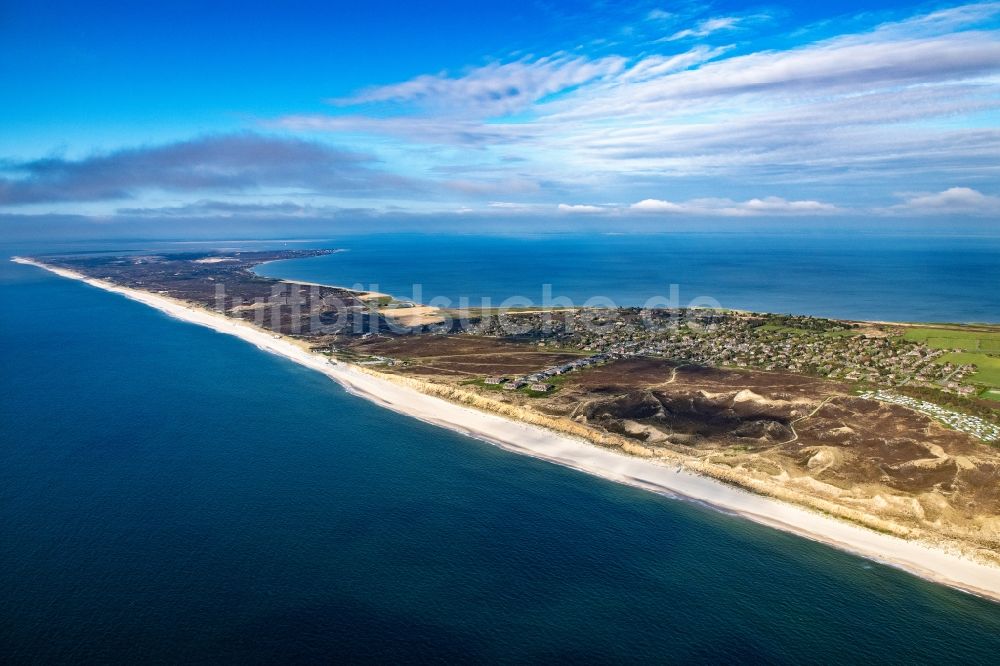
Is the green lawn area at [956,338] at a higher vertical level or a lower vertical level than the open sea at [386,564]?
higher

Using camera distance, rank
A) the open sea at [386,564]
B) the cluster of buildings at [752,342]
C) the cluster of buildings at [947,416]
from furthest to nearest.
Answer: the cluster of buildings at [752,342]
the cluster of buildings at [947,416]
the open sea at [386,564]

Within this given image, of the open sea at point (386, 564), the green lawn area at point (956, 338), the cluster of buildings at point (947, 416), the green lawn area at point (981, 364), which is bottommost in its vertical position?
the open sea at point (386, 564)

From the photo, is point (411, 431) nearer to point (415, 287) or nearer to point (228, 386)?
point (228, 386)

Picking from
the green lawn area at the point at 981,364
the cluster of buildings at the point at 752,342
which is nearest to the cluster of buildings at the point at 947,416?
the cluster of buildings at the point at 752,342

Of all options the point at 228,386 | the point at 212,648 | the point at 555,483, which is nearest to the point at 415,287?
the point at 228,386

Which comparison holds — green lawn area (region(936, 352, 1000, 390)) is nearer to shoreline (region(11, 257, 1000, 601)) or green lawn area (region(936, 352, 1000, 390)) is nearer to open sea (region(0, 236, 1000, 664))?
shoreline (region(11, 257, 1000, 601))

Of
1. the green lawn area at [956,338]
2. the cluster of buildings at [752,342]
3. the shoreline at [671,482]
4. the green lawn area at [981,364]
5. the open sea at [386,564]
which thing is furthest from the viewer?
the green lawn area at [956,338]

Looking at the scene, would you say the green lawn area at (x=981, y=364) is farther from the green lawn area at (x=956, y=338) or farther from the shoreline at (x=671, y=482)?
the shoreline at (x=671, y=482)
